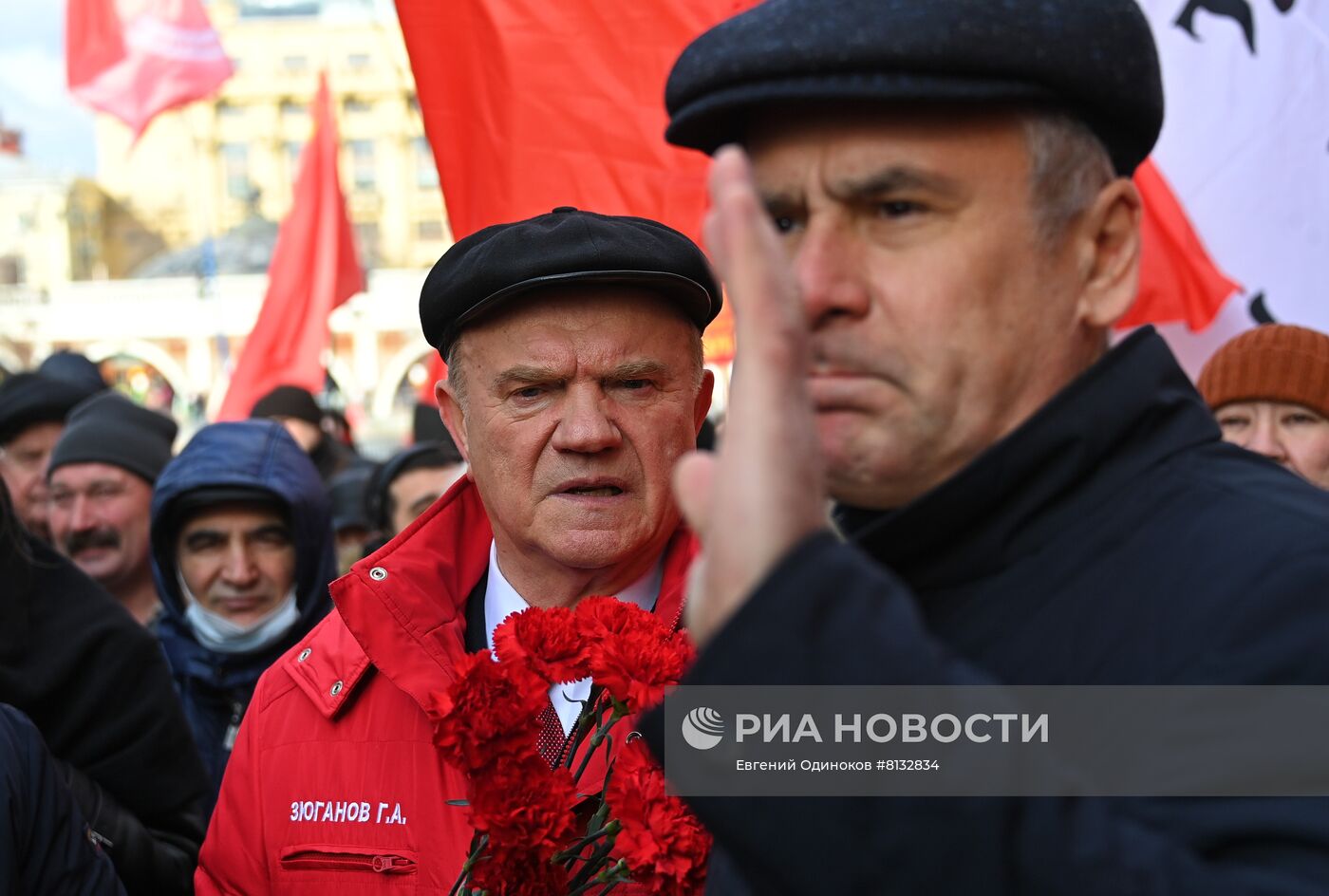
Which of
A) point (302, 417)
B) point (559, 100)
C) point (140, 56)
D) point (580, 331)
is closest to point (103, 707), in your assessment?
point (580, 331)

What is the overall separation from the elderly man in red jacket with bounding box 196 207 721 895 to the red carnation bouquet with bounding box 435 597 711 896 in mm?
429

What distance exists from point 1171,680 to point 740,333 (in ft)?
1.13

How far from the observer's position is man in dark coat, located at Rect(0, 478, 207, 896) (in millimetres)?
2576

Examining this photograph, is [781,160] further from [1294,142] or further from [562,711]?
[1294,142]

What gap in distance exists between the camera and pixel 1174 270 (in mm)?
4129

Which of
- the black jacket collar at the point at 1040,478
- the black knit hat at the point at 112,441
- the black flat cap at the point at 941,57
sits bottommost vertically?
the black jacket collar at the point at 1040,478

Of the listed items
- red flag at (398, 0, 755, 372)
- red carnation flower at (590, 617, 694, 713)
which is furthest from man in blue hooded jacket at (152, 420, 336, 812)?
red carnation flower at (590, 617, 694, 713)

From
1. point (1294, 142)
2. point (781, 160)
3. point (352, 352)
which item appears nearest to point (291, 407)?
point (1294, 142)

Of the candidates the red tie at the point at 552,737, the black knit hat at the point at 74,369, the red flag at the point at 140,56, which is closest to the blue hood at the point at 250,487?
the red tie at the point at 552,737

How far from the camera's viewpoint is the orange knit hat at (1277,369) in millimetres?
3271

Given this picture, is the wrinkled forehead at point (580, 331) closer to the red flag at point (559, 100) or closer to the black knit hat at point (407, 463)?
the red flag at point (559, 100)

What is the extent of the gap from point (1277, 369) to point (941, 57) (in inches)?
101

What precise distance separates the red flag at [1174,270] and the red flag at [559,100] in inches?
49.3

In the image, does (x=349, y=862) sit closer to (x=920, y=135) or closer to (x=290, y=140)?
(x=920, y=135)
